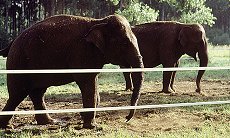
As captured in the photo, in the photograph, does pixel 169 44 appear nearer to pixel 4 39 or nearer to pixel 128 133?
pixel 128 133

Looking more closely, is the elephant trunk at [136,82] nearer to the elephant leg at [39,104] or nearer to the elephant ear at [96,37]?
the elephant ear at [96,37]

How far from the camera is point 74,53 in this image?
7230mm

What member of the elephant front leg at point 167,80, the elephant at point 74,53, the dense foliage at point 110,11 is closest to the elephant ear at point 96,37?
the elephant at point 74,53

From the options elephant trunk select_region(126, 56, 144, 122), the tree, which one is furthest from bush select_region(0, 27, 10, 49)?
elephant trunk select_region(126, 56, 144, 122)

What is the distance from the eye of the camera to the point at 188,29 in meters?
12.4

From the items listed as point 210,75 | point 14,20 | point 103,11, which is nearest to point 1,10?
point 14,20

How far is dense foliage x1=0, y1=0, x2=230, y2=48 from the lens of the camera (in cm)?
2080

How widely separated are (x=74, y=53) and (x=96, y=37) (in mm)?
499

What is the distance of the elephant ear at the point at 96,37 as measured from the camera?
7.05 m

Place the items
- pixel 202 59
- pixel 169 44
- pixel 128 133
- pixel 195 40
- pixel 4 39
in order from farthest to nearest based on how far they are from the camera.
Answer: pixel 4 39, pixel 169 44, pixel 195 40, pixel 202 59, pixel 128 133

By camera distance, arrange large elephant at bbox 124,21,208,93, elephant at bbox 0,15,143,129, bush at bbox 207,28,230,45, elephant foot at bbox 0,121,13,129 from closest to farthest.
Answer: elephant at bbox 0,15,143,129, elephant foot at bbox 0,121,13,129, large elephant at bbox 124,21,208,93, bush at bbox 207,28,230,45

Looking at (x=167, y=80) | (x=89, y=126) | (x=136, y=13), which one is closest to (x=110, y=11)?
(x=136, y=13)

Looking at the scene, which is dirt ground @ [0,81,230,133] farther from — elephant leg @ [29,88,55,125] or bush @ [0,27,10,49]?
bush @ [0,27,10,49]

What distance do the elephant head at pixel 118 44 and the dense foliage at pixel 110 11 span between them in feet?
42.8
